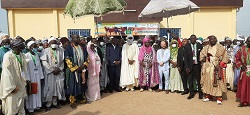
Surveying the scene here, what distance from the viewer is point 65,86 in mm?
6516

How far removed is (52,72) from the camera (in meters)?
6.19

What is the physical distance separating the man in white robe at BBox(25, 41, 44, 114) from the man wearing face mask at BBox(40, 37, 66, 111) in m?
0.18

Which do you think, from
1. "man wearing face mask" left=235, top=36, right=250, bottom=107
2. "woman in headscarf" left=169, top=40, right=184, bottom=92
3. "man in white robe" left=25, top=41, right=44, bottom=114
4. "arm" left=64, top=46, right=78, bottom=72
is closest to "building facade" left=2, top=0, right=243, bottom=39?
"woman in headscarf" left=169, top=40, right=184, bottom=92

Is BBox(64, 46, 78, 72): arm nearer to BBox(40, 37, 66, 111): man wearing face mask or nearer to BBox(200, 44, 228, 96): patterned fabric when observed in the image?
BBox(40, 37, 66, 111): man wearing face mask

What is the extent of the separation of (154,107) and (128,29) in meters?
9.53

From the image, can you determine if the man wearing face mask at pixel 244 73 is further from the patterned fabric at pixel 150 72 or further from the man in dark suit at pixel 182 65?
the patterned fabric at pixel 150 72

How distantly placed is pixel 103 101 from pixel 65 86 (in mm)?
1217

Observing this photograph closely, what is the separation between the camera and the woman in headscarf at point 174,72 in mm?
7789

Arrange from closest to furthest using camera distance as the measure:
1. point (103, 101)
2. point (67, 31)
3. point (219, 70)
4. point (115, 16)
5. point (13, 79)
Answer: point (13, 79), point (219, 70), point (103, 101), point (115, 16), point (67, 31)

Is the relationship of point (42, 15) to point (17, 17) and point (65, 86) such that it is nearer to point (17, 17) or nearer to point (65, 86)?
point (17, 17)

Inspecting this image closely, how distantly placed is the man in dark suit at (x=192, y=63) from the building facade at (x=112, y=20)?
27.0ft

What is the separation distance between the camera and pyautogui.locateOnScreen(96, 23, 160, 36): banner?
A: 15.1 meters

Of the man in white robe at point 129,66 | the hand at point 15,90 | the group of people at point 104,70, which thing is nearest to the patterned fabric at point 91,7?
the group of people at point 104,70

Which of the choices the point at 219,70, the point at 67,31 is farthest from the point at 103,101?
the point at 67,31
